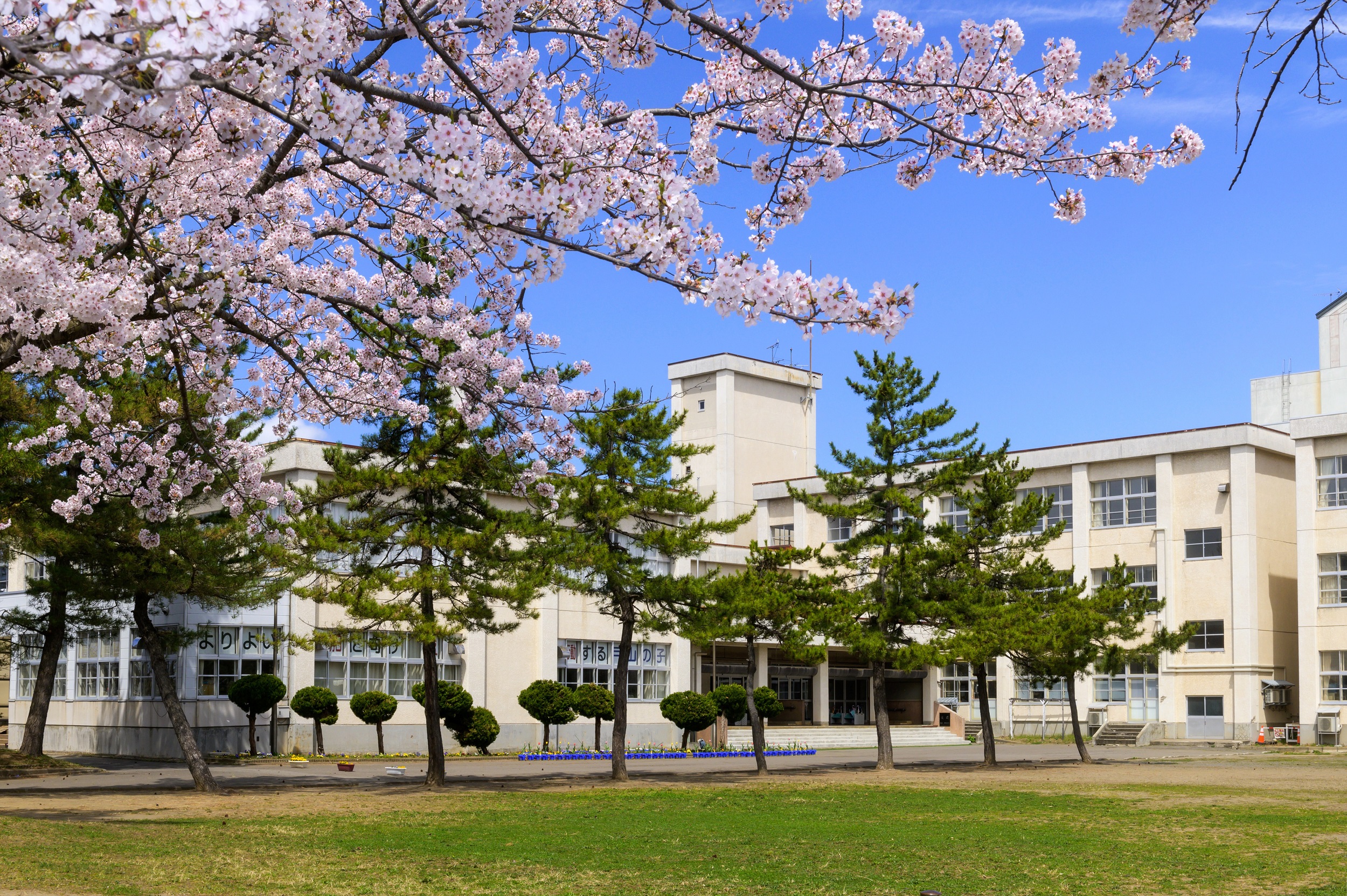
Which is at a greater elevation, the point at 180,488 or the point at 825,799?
the point at 180,488

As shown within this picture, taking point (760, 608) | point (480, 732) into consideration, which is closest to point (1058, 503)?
point (480, 732)

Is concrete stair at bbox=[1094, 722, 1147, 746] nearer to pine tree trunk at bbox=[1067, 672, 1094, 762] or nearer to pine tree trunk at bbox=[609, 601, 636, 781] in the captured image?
pine tree trunk at bbox=[1067, 672, 1094, 762]

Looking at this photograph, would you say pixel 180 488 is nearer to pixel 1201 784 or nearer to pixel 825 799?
pixel 825 799

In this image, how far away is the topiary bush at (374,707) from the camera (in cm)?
3369

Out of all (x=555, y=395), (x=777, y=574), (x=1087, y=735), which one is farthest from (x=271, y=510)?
(x=1087, y=735)

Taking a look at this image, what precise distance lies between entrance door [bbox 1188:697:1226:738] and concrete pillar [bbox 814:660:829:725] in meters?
13.7

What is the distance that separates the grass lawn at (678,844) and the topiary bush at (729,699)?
18.1m

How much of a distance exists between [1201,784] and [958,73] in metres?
20.3

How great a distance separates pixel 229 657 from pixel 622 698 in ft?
42.8

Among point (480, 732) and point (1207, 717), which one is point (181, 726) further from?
point (1207, 717)

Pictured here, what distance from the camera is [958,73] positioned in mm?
8398

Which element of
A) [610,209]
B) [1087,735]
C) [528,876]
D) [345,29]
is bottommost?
[1087,735]

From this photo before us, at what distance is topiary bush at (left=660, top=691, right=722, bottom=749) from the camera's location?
38.2 m

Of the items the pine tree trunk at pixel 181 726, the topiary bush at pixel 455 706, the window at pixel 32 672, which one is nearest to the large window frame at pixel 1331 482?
the topiary bush at pixel 455 706
